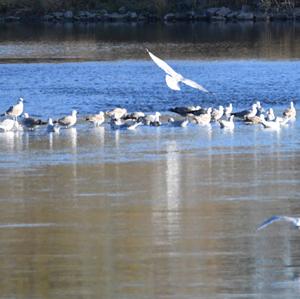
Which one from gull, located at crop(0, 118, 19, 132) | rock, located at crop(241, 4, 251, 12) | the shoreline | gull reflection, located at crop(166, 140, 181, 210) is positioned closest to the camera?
gull reflection, located at crop(166, 140, 181, 210)

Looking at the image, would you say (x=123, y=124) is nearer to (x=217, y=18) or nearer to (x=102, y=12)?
(x=217, y=18)

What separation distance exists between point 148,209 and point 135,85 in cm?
1746

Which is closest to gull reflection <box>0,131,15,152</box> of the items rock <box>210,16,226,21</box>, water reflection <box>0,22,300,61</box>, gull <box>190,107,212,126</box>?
gull <box>190,107,212,126</box>

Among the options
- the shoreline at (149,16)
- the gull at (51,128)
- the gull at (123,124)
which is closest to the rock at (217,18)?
the shoreline at (149,16)

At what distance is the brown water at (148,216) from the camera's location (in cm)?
1070

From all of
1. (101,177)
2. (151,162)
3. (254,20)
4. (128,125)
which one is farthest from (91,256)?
(254,20)

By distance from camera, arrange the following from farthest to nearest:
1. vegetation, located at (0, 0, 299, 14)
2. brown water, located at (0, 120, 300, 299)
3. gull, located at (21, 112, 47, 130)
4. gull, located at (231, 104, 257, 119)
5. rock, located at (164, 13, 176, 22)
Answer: rock, located at (164, 13, 176, 22) → vegetation, located at (0, 0, 299, 14) → gull, located at (231, 104, 257, 119) → gull, located at (21, 112, 47, 130) → brown water, located at (0, 120, 300, 299)

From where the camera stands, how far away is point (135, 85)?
3119 centimetres

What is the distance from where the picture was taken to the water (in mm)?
10734

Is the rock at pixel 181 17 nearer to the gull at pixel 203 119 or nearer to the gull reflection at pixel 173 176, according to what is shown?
the gull at pixel 203 119

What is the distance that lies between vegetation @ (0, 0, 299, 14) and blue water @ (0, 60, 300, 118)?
2451 centimetres

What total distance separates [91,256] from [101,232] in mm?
1067

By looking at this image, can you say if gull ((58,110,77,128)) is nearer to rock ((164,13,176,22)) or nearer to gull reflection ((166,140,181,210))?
gull reflection ((166,140,181,210))

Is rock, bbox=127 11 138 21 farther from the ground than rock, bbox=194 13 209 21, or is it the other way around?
rock, bbox=127 11 138 21
